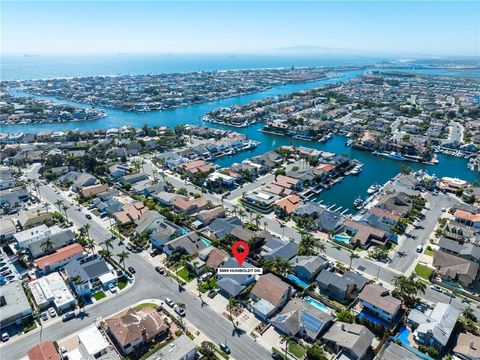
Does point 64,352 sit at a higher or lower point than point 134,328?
lower

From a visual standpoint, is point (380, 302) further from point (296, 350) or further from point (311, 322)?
point (296, 350)

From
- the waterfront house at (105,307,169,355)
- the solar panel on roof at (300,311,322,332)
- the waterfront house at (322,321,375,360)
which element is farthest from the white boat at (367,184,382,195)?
the waterfront house at (105,307,169,355)

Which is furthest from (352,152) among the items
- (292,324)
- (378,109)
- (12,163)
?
(12,163)

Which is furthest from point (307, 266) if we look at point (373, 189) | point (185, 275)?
point (373, 189)

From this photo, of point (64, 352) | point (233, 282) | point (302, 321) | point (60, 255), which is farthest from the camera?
point (60, 255)

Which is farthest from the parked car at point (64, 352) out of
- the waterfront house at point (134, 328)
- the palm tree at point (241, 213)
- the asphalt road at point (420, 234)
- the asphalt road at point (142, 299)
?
the asphalt road at point (420, 234)

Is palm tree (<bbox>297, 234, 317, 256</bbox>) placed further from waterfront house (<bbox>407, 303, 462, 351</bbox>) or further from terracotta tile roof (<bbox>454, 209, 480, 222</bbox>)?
terracotta tile roof (<bbox>454, 209, 480, 222</bbox>)

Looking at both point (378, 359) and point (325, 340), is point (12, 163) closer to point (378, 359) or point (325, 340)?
point (325, 340)
